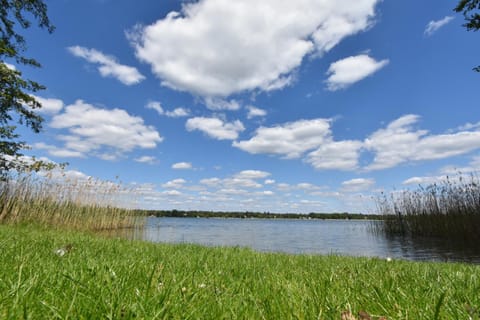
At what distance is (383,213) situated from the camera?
21.6m

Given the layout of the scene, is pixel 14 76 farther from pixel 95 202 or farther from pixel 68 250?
pixel 68 250

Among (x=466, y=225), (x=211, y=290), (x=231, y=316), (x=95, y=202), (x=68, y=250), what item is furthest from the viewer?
(x=95, y=202)

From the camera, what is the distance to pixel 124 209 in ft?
61.1

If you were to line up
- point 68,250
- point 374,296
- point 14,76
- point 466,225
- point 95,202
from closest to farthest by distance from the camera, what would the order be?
1. point 374,296
2. point 68,250
3. point 14,76
4. point 466,225
5. point 95,202

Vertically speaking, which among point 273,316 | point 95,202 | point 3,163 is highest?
point 3,163

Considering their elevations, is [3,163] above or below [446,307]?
above

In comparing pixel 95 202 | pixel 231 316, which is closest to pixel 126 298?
pixel 231 316

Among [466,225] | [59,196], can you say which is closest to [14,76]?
[59,196]

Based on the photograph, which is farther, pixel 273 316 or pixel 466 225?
pixel 466 225

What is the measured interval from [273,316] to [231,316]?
0.68 feet

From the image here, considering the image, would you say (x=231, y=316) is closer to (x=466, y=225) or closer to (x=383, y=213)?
(x=466, y=225)

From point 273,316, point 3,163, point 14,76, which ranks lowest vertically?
point 273,316

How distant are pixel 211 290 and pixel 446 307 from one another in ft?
4.08

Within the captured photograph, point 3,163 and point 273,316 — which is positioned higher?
point 3,163
